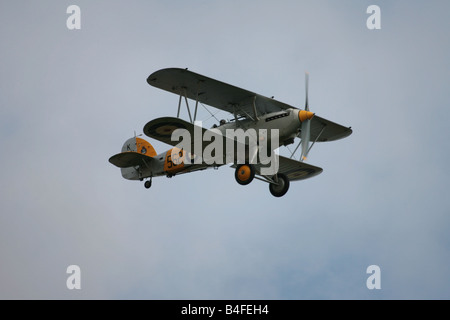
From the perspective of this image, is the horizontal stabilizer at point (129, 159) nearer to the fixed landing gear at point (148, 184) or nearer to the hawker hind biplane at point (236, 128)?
the fixed landing gear at point (148, 184)

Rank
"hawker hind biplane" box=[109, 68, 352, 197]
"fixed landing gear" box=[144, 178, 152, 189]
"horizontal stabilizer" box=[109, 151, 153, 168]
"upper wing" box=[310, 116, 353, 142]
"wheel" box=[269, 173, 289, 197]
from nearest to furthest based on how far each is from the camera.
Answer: "hawker hind biplane" box=[109, 68, 352, 197], "wheel" box=[269, 173, 289, 197], "upper wing" box=[310, 116, 353, 142], "horizontal stabilizer" box=[109, 151, 153, 168], "fixed landing gear" box=[144, 178, 152, 189]

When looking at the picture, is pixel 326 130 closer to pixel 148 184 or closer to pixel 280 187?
pixel 280 187

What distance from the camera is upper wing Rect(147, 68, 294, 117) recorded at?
20967 millimetres

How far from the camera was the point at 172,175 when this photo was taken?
24.1 meters

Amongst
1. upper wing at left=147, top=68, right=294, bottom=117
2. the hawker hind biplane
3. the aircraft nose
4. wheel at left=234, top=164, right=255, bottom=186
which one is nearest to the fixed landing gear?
the hawker hind biplane

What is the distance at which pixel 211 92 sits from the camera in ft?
70.8

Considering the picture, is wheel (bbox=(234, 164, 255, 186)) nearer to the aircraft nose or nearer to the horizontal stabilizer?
the aircraft nose

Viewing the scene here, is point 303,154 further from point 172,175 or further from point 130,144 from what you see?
point 130,144

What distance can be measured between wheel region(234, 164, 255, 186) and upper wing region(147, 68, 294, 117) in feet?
5.36

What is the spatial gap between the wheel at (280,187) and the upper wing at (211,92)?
2452 millimetres

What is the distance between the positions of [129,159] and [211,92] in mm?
4083

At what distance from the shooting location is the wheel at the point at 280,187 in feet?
75.4

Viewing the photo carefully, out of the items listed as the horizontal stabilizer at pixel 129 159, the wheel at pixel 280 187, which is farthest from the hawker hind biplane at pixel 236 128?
the horizontal stabilizer at pixel 129 159
